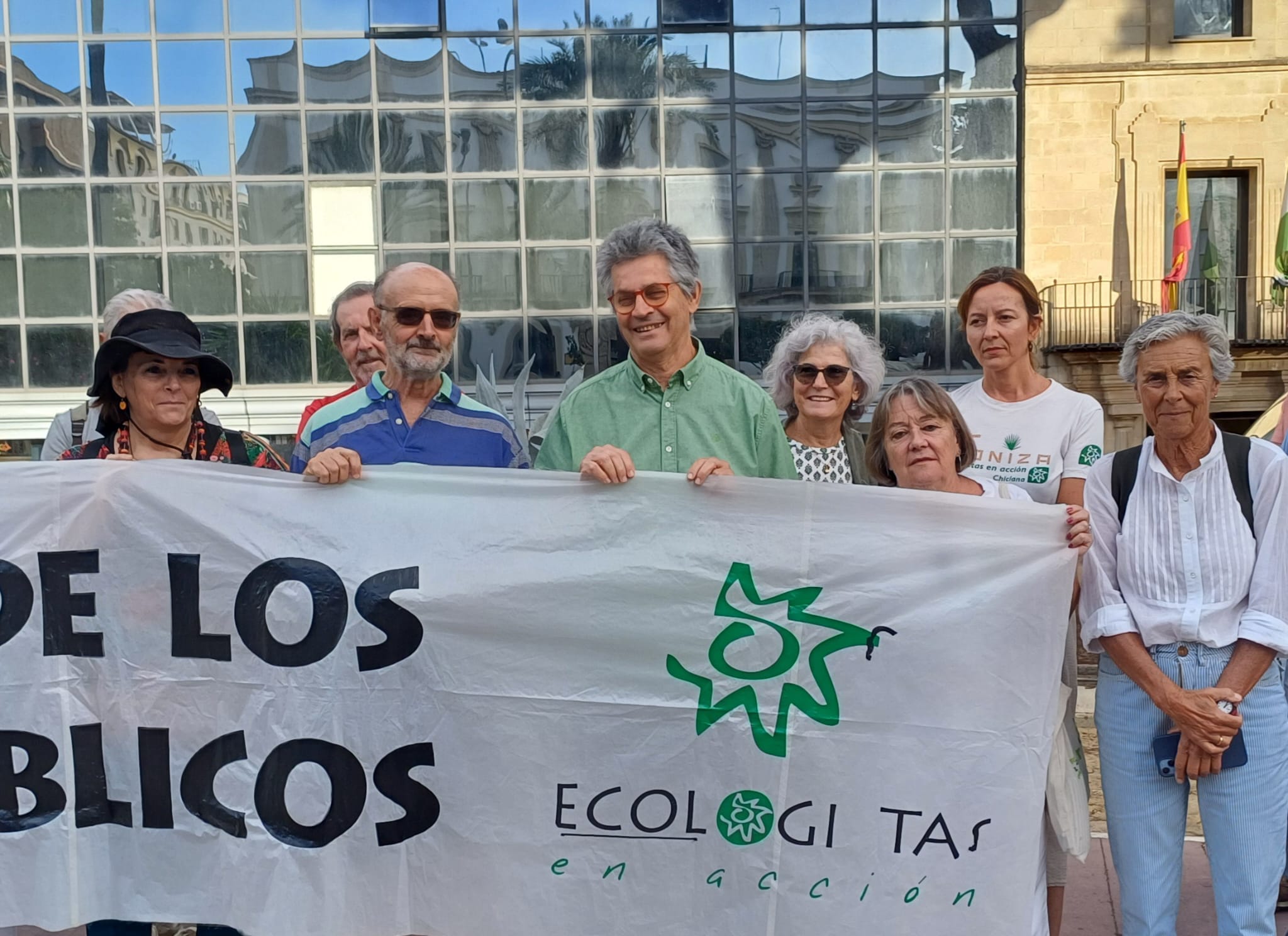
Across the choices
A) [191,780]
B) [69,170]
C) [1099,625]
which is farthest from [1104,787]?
[69,170]

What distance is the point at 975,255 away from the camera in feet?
52.6

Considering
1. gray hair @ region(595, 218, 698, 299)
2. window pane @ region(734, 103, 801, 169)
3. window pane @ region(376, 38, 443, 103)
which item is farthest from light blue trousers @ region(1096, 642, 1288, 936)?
window pane @ region(376, 38, 443, 103)

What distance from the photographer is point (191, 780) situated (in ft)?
9.47

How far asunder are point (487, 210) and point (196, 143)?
13.0 feet

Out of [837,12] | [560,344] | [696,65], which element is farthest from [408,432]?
[837,12]

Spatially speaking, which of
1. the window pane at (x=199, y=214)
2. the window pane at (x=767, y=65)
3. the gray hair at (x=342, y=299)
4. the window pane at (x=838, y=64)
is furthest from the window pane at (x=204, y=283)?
the gray hair at (x=342, y=299)

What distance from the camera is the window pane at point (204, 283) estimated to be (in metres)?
15.7

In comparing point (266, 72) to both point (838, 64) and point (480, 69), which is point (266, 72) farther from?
point (838, 64)

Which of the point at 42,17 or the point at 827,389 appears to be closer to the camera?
the point at 827,389

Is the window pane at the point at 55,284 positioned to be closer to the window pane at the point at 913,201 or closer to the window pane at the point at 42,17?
the window pane at the point at 42,17

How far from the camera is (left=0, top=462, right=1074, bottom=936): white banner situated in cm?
285

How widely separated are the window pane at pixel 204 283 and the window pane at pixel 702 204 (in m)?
5.08

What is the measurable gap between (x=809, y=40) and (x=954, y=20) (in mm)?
1966

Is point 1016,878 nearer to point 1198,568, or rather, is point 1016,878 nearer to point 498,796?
point 1198,568
